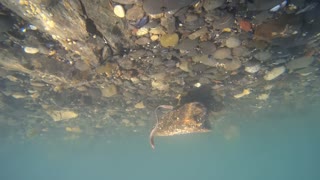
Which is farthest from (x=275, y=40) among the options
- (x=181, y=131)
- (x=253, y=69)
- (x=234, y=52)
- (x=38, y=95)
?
(x=38, y=95)

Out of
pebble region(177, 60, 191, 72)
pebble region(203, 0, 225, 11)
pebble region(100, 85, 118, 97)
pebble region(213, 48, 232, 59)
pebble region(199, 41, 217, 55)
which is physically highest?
pebble region(213, 48, 232, 59)

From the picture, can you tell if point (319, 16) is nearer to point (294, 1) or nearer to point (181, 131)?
point (294, 1)

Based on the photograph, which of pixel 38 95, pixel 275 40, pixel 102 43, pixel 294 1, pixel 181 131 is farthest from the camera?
pixel 38 95

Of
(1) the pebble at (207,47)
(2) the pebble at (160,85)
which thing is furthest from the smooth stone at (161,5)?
(2) the pebble at (160,85)

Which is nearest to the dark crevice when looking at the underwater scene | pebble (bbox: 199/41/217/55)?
the underwater scene

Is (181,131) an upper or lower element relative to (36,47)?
lower

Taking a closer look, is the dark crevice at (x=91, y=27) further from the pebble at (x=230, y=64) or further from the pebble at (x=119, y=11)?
the pebble at (x=230, y=64)

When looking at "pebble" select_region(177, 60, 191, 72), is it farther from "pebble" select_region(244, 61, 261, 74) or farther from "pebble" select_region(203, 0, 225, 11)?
"pebble" select_region(203, 0, 225, 11)
